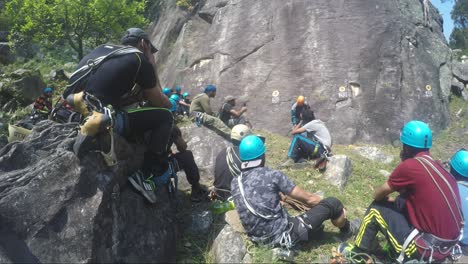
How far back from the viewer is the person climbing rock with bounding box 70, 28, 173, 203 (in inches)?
153

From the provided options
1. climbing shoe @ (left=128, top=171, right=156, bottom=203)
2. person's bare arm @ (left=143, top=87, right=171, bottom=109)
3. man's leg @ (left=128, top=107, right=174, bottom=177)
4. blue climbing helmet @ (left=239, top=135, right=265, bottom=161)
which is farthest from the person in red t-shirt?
person's bare arm @ (left=143, top=87, right=171, bottom=109)

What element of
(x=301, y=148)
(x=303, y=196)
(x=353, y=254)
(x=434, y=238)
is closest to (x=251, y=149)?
(x=303, y=196)

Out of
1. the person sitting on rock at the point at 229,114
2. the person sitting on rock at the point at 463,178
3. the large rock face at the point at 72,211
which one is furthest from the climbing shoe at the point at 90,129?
the person sitting on rock at the point at 229,114

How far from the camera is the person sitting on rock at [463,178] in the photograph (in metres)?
4.20

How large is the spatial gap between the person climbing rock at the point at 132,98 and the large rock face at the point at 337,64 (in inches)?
322

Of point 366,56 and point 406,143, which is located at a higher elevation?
point 406,143

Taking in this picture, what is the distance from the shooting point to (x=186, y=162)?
5359 millimetres

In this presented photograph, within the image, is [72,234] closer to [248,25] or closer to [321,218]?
[321,218]

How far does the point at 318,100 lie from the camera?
12211 mm

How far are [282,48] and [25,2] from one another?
15.3 meters

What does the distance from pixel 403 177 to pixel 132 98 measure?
125 inches

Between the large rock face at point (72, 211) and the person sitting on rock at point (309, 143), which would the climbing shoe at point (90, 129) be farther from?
the person sitting on rock at point (309, 143)

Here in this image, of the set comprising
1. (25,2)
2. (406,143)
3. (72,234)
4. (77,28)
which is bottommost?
(77,28)

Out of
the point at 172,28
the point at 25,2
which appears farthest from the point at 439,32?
the point at 25,2
